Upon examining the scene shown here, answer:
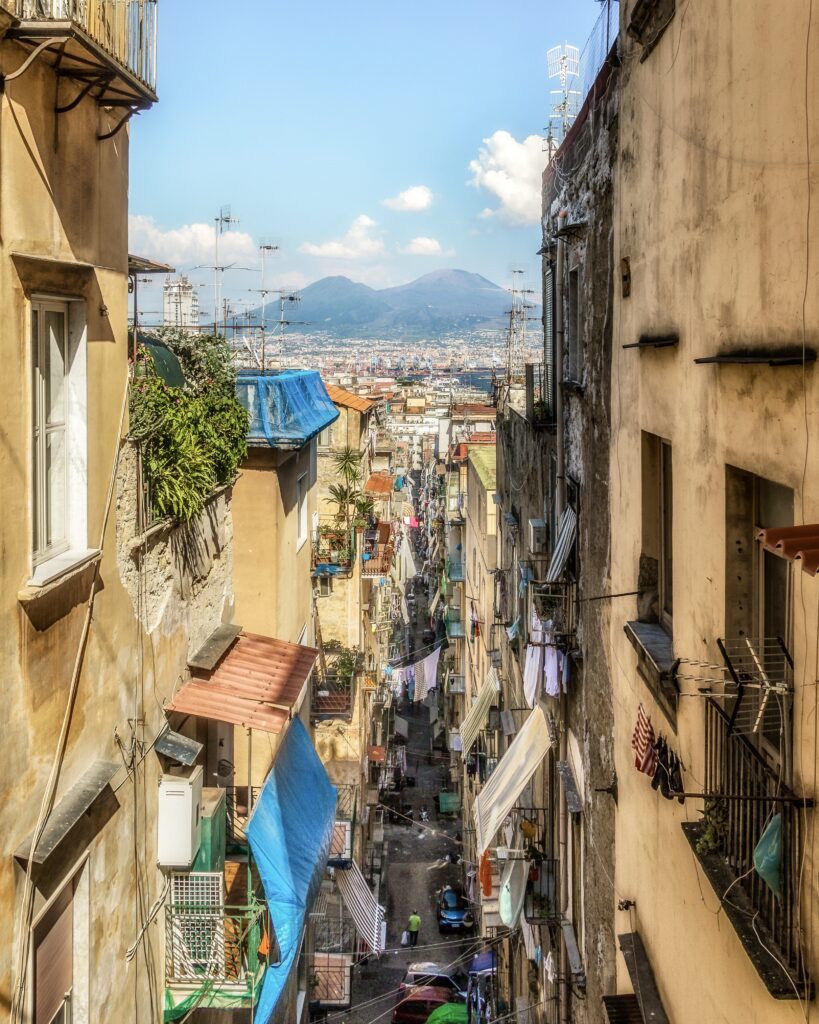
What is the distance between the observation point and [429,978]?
1006 inches

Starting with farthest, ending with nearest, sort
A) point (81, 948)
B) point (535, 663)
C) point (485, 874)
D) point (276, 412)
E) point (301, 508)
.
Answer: point (301, 508) < point (485, 874) < point (276, 412) < point (535, 663) < point (81, 948)

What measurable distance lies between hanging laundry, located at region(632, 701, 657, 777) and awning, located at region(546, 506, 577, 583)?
150 inches

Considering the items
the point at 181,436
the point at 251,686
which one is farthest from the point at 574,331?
the point at 251,686

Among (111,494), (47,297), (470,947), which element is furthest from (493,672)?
(47,297)

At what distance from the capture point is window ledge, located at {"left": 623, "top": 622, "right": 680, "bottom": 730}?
6727 millimetres

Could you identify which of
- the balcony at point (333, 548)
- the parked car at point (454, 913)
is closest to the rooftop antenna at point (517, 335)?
the balcony at point (333, 548)

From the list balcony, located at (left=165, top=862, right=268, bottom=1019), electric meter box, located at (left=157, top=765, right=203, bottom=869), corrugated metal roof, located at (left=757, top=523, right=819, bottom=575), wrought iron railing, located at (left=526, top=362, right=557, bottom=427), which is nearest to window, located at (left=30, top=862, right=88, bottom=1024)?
electric meter box, located at (left=157, top=765, right=203, bottom=869)

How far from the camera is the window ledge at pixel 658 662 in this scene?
265 inches

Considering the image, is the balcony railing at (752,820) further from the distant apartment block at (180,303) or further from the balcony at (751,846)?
the distant apartment block at (180,303)

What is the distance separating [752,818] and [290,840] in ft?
25.6

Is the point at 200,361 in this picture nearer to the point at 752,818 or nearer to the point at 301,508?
the point at 301,508

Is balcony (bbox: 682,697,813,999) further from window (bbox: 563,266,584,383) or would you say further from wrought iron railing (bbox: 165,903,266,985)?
window (bbox: 563,266,584,383)

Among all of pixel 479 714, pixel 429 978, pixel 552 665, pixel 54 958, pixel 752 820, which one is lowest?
pixel 429 978

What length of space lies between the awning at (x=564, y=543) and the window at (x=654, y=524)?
359 cm
